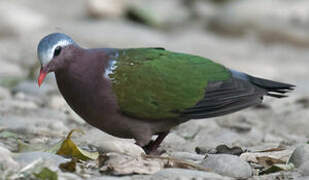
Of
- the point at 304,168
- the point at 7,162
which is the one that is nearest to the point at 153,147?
the point at 304,168

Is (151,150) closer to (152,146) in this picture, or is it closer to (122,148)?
(152,146)

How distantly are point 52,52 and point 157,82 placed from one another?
0.77 m

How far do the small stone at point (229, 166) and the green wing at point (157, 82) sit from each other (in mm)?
755

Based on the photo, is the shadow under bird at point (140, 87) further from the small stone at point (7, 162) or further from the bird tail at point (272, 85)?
the small stone at point (7, 162)

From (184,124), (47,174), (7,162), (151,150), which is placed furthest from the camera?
(184,124)

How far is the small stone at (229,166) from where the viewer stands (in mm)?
4113

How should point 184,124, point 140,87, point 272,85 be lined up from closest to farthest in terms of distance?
point 140,87
point 272,85
point 184,124

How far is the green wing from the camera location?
474cm

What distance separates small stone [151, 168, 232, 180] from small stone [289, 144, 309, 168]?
630 millimetres

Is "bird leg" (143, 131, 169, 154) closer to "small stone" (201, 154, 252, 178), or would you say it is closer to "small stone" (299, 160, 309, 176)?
"small stone" (201, 154, 252, 178)

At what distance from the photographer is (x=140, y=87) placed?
4797 mm

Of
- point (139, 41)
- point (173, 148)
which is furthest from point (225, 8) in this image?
point (173, 148)

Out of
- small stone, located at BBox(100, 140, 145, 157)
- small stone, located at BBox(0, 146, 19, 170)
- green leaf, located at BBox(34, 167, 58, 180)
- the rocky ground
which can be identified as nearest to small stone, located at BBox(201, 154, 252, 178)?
the rocky ground

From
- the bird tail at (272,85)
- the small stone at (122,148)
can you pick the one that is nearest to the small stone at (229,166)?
the small stone at (122,148)
